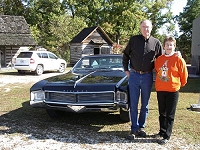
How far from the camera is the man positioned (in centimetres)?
465

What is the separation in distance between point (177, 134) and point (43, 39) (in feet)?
102

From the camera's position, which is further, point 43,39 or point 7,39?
point 43,39

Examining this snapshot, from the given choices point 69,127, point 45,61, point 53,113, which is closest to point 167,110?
point 69,127

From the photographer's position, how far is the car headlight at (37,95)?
5.44 meters

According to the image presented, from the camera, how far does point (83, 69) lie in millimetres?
6918

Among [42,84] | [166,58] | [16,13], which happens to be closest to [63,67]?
[42,84]

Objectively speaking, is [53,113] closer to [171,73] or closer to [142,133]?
[142,133]

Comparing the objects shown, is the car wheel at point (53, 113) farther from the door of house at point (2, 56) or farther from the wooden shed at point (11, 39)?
the door of house at point (2, 56)

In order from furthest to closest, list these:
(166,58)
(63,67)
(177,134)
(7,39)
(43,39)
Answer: (43,39) < (7,39) < (63,67) < (177,134) < (166,58)

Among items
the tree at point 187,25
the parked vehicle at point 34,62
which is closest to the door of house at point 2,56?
the parked vehicle at point 34,62

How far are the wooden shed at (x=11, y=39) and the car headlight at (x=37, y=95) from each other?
17079 millimetres

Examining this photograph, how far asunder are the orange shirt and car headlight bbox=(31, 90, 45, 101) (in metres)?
2.41

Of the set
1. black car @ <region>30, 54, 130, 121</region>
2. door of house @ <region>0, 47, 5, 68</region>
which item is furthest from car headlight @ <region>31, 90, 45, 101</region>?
door of house @ <region>0, 47, 5, 68</region>

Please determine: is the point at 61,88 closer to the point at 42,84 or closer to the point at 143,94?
the point at 42,84
